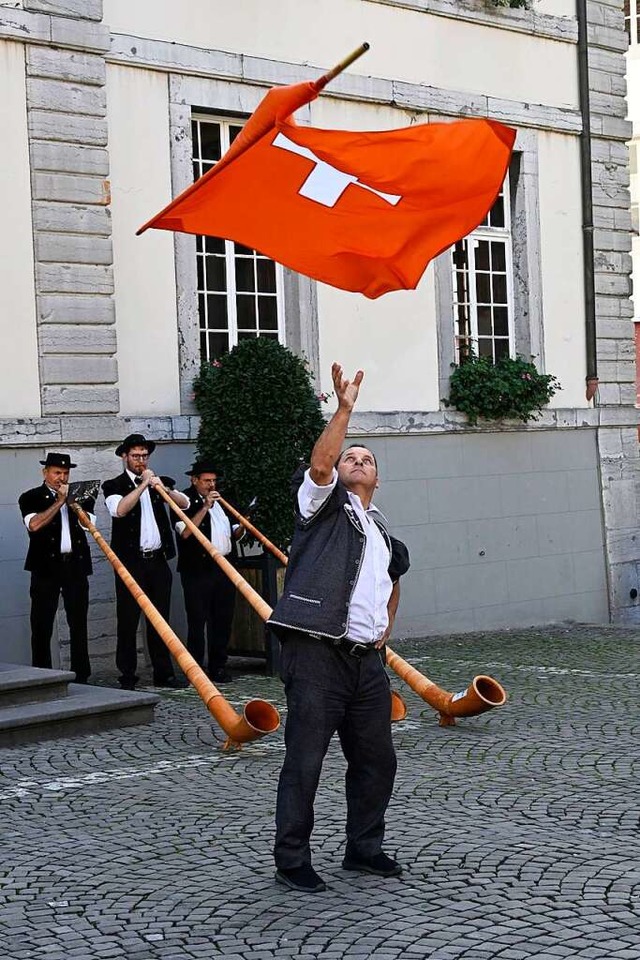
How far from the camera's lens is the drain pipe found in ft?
54.7

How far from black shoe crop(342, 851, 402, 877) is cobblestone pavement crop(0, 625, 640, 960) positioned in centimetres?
7

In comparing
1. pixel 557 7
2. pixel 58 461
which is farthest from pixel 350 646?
pixel 557 7

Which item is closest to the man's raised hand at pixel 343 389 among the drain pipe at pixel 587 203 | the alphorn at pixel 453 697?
the alphorn at pixel 453 697

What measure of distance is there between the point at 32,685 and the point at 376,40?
317 inches

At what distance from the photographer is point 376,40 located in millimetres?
14781

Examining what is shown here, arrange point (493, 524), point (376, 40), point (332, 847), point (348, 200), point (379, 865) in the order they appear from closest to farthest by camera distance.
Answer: point (379, 865) < point (332, 847) < point (348, 200) < point (376, 40) < point (493, 524)

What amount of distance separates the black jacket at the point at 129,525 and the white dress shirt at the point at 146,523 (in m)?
0.03

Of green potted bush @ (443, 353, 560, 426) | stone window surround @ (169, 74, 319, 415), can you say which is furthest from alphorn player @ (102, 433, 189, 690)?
green potted bush @ (443, 353, 560, 426)

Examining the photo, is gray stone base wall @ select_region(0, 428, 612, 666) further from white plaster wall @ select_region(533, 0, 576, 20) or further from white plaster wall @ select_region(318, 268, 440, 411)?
white plaster wall @ select_region(533, 0, 576, 20)

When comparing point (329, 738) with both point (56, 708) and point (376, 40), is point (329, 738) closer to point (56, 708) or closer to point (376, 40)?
point (56, 708)

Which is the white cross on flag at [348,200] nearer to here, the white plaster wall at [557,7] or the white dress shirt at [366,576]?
the white dress shirt at [366,576]

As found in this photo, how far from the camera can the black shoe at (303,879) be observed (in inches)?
223

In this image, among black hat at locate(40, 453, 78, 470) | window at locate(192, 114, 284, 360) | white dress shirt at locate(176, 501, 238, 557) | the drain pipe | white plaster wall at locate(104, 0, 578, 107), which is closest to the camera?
black hat at locate(40, 453, 78, 470)

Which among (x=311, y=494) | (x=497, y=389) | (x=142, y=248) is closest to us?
(x=311, y=494)
